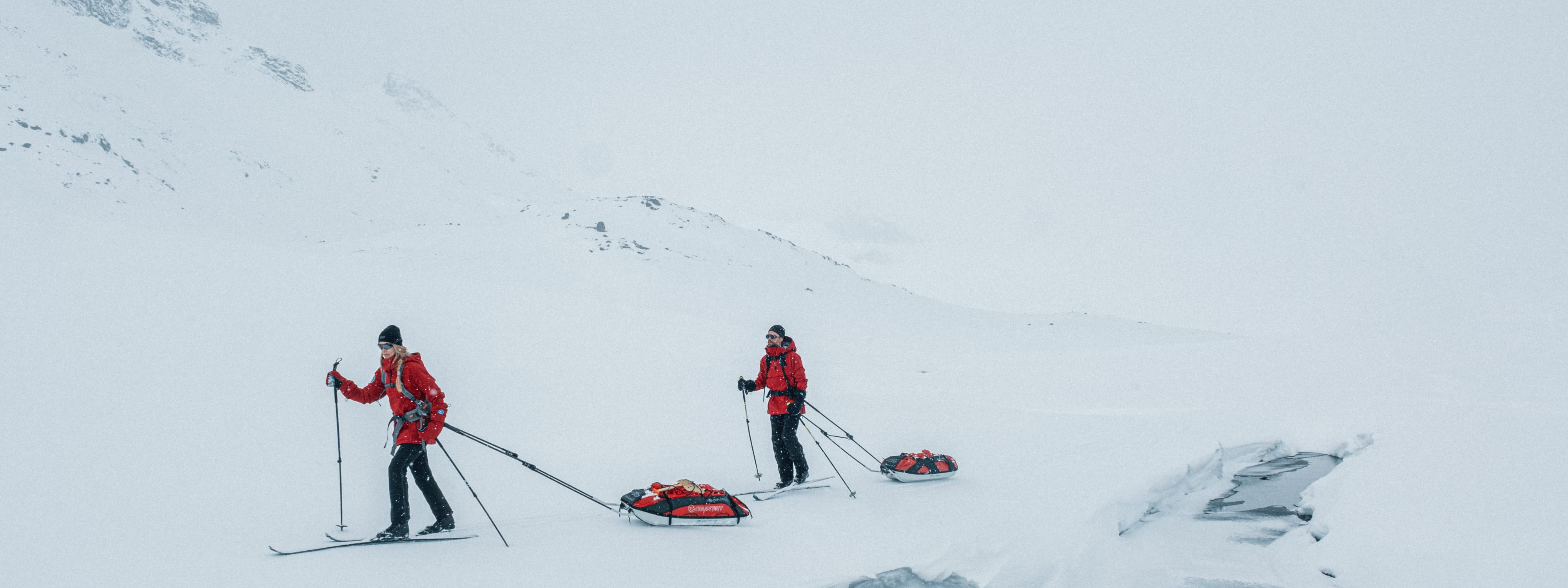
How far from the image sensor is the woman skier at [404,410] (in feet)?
19.4

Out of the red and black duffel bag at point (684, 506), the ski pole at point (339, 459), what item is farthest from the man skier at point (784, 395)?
the ski pole at point (339, 459)

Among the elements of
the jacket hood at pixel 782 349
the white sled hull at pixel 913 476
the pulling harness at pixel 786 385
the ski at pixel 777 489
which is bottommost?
the white sled hull at pixel 913 476

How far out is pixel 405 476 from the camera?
6.04 m

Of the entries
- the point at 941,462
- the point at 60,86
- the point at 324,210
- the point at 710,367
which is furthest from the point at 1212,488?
the point at 60,86

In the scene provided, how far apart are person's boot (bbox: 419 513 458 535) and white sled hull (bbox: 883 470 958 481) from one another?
213 inches

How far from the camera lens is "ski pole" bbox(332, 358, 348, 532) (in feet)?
19.5

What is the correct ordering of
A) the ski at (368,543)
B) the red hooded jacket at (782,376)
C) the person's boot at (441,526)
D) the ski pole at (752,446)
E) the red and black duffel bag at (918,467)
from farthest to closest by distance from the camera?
the red and black duffel bag at (918,467), the ski pole at (752,446), the red hooded jacket at (782,376), the person's boot at (441,526), the ski at (368,543)

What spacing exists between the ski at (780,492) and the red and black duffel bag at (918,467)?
93cm

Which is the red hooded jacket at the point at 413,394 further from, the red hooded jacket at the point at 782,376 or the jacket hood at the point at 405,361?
the red hooded jacket at the point at 782,376

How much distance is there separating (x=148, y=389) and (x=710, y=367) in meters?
10.8

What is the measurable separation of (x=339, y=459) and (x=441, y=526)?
1.04 metres

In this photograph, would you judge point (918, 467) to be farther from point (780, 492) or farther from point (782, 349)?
point (782, 349)

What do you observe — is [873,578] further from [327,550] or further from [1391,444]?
[1391,444]

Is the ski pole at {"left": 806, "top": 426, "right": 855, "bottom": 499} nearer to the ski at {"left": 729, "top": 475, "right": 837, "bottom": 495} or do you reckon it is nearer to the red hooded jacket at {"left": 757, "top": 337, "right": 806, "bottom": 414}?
the ski at {"left": 729, "top": 475, "right": 837, "bottom": 495}
